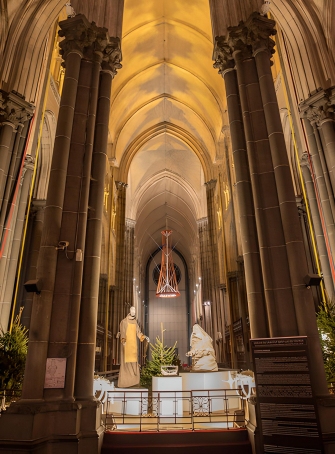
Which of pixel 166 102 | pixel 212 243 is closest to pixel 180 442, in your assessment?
pixel 212 243

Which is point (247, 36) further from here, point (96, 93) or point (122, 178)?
point (122, 178)

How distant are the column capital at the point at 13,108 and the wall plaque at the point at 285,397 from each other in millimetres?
8051

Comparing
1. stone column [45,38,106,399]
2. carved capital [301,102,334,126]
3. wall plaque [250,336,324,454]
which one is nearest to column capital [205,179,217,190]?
carved capital [301,102,334,126]

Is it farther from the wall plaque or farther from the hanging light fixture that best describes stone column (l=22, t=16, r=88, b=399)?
the hanging light fixture

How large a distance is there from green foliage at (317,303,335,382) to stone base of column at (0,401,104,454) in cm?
411

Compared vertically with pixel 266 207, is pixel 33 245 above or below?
above

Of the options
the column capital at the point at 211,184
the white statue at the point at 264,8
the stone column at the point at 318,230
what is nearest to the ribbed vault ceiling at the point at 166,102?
Result: the column capital at the point at 211,184

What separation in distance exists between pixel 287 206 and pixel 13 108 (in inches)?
291

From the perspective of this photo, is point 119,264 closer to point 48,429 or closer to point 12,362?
point 12,362

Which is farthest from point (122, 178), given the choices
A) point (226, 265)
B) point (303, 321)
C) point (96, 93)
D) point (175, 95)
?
point (303, 321)

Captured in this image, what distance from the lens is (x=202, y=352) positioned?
9.92 meters

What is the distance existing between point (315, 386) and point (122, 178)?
1683cm

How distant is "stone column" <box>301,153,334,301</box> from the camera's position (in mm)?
8578

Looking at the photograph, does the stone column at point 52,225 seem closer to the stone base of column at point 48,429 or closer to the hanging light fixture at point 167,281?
the stone base of column at point 48,429
